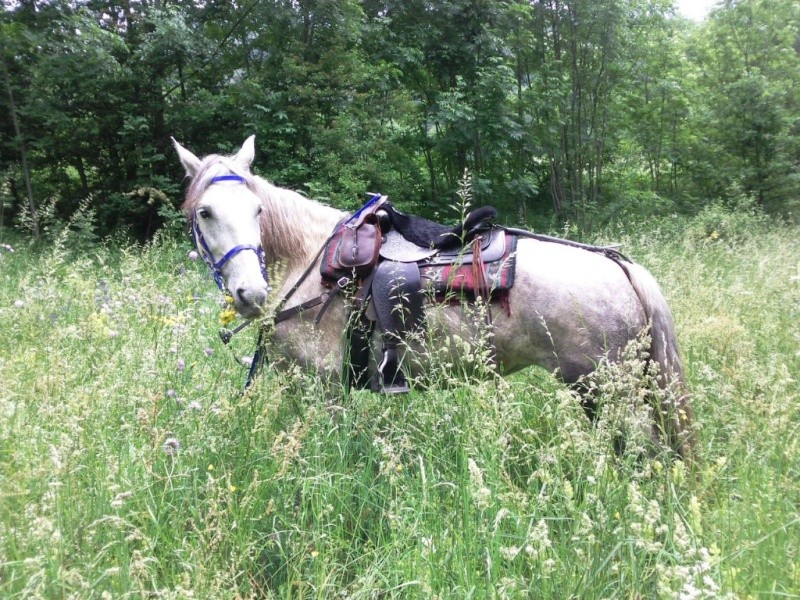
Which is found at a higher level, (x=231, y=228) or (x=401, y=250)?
(x=231, y=228)

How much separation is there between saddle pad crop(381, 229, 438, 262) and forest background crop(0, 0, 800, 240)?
5186mm

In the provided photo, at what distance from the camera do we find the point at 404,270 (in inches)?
102

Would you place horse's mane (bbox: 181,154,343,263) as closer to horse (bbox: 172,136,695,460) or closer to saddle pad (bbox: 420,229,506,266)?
horse (bbox: 172,136,695,460)

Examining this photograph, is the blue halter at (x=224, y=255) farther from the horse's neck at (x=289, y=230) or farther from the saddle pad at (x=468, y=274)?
the saddle pad at (x=468, y=274)

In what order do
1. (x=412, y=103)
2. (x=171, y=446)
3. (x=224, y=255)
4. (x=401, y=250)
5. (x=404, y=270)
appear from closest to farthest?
(x=171, y=446)
(x=224, y=255)
(x=404, y=270)
(x=401, y=250)
(x=412, y=103)

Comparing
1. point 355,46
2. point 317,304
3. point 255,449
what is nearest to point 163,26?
point 355,46

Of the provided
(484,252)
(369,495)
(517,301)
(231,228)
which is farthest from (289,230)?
(369,495)

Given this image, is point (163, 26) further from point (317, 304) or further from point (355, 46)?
point (317, 304)

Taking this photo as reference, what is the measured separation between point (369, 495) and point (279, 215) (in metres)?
1.57

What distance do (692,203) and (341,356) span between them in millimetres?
15758

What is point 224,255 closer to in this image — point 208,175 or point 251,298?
point 251,298

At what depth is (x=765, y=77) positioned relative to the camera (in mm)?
14352

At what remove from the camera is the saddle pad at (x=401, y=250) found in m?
2.68

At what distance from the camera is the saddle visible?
2.51 m
